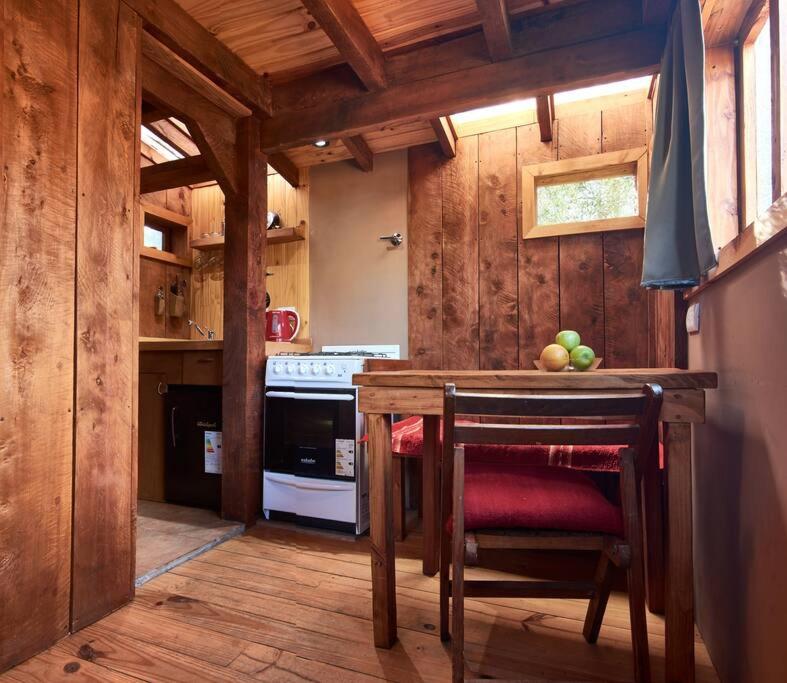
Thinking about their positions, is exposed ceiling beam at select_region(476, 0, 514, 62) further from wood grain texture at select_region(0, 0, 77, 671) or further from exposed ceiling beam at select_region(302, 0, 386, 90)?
wood grain texture at select_region(0, 0, 77, 671)

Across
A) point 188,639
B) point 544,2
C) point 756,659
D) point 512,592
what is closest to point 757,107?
point 544,2

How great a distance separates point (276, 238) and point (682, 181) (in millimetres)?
2618

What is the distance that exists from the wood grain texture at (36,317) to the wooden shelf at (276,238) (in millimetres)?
1750

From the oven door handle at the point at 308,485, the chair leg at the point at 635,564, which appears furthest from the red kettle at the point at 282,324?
the chair leg at the point at 635,564

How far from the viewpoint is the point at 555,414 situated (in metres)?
1.02

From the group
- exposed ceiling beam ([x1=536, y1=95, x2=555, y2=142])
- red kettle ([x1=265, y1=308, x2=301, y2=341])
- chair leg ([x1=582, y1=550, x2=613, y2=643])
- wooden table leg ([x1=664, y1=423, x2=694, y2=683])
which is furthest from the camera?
red kettle ([x1=265, y1=308, x2=301, y2=341])

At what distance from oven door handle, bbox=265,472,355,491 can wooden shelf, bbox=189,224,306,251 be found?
5.63 ft

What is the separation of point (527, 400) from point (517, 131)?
227 centimetres

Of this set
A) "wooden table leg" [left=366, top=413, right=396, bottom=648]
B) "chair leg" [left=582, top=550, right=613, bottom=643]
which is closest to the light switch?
"chair leg" [left=582, top=550, right=613, bottom=643]

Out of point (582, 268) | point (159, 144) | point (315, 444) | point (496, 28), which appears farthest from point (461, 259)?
point (159, 144)

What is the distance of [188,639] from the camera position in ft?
4.66

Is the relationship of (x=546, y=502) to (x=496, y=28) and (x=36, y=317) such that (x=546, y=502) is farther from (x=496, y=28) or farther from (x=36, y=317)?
(x=496, y=28)

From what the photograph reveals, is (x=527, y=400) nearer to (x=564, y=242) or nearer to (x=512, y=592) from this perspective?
(x=512, y=592)

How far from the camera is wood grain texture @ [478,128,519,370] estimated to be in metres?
2.70
